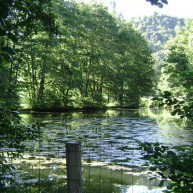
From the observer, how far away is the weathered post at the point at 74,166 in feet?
11.5

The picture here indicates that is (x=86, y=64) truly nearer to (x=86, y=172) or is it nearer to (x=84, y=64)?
(x=84, y=64)

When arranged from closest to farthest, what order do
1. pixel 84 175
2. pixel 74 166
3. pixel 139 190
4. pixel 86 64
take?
pixel 74 166, pixel 139 190, pixel 84 175, pixel 86 64

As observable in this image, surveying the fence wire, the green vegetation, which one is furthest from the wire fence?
the green vegetation

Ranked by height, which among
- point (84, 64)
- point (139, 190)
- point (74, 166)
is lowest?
point (139, 190)

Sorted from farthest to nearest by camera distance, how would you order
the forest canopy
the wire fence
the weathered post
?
the forest canopy
the wire fence
the weathered post

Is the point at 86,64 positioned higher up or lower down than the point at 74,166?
higher up

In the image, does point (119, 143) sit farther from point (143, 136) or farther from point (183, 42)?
point (183, 42)

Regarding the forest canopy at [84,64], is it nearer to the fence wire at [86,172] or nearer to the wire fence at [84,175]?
the fence wire at [86,172]

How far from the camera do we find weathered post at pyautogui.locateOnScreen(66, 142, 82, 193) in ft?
11.5

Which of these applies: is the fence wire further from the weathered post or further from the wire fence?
the weathered post

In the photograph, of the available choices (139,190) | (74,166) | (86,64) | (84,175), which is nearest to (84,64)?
(86,64)

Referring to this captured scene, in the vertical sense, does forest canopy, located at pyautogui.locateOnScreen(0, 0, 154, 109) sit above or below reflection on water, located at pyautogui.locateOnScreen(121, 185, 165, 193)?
above

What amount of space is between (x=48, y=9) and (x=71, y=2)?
35040 mm

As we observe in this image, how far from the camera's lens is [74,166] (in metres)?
3.54
